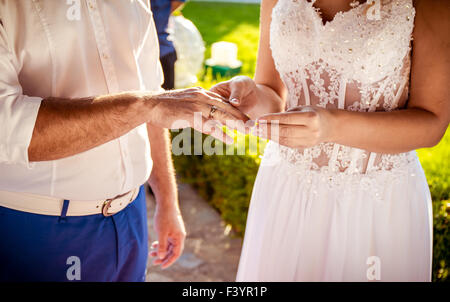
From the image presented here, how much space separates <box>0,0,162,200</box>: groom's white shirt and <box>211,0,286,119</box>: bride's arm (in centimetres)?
40

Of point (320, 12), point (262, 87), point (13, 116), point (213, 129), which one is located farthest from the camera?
point (262, 87)

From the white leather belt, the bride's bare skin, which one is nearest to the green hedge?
the bride's bare skin

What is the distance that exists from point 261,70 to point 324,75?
0.38m

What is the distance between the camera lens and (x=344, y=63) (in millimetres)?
1724

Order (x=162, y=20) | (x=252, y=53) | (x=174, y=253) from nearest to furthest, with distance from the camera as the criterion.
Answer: (x=174, y=253)
(x=162, y=20)
(x=252, y=53)

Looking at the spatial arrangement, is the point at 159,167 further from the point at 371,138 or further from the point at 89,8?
the point at 371,138

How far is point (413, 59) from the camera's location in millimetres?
1628

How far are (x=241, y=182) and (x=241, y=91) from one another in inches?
87.7

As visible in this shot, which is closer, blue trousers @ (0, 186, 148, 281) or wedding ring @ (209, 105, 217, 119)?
wedding ring @ (209, 105, 217, 119)

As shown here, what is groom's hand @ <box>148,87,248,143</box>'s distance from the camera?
1.35 metres

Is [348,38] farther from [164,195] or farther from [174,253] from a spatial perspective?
[174,253]

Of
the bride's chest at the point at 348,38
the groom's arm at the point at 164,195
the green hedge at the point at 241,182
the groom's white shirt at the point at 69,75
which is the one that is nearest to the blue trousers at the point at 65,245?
the groom's white shirt at the point at 69,75
